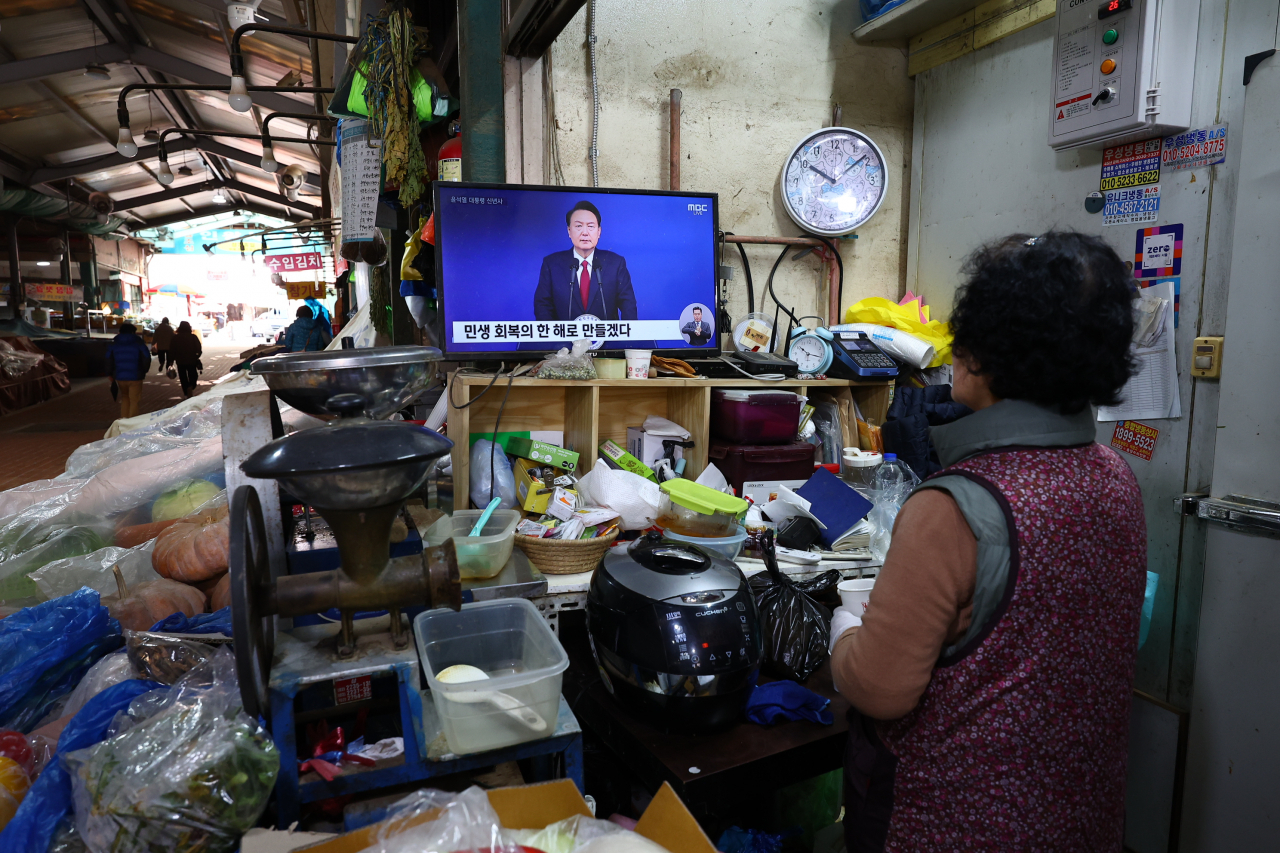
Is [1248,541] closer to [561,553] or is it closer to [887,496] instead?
[887,496]

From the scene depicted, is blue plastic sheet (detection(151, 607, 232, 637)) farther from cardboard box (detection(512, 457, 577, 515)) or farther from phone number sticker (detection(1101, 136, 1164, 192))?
phone number sticker (detection(1101, 136, 1164, 192))

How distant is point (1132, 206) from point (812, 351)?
3.90 ft

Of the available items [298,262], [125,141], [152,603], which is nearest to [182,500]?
[152,603]

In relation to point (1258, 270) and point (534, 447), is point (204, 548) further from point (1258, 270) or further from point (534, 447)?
point (1258, 270)

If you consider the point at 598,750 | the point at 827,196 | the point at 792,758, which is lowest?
the point at 598,750

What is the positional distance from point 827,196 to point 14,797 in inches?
130

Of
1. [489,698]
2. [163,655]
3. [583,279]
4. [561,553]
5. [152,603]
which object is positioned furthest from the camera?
[583,279]

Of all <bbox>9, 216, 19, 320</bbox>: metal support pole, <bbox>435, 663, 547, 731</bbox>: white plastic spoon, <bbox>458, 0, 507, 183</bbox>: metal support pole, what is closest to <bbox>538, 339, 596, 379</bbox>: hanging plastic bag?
<bbox>458, 0, 507, 183</bbox>: metal support pole

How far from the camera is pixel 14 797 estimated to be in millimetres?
1357

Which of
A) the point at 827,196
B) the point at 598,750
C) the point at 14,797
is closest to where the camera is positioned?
the point at 14,797

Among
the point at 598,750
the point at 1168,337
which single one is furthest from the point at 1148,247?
the point at 598,750

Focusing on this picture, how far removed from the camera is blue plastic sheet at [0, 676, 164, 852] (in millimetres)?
1155

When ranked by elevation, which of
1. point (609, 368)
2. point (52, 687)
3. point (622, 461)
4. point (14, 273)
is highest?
point (14, 273)

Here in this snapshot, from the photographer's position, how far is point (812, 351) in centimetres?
293
